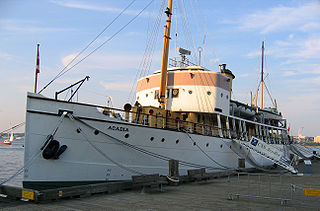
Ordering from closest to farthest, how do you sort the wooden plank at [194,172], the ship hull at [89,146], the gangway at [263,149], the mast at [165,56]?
the ship hull at [89,146]
the wooden plank at [194,172]
the mast at [165,56]
the gangway at [263,149]

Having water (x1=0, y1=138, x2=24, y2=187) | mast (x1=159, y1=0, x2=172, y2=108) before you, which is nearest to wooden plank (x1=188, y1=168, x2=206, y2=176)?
mast (x1=159, y1=0, x2=172, y2=108)

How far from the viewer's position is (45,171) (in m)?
10.0

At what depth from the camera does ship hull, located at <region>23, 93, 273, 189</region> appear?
9.98 meters

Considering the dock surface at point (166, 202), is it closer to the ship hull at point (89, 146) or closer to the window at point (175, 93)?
the ship hull at point (89, 146)

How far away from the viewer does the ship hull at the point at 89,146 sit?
998 cm

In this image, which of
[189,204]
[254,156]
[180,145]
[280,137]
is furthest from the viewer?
[280,137]

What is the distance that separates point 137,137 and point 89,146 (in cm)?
216

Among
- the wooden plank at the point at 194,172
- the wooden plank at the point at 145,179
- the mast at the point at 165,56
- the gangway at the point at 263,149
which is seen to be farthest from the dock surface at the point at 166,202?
the gangway at the point at 263,149

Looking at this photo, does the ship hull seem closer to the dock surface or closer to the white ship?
the white ship

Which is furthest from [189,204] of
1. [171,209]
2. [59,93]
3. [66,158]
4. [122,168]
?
[59,93]

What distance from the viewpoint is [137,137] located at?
40.5 ft

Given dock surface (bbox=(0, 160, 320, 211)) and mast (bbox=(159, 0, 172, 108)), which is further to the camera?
mast (bbox=(159, 0, 172, 108))

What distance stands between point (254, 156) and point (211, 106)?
673 centimetres

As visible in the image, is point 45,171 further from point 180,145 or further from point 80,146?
point 180,145
